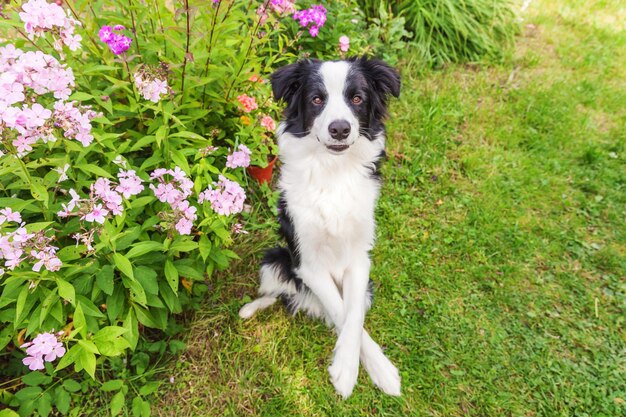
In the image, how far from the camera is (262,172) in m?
3.13

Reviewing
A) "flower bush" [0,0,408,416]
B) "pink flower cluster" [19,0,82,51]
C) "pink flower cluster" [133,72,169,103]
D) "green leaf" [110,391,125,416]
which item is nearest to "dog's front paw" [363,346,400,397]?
"flower bush" [0,0,408,416]

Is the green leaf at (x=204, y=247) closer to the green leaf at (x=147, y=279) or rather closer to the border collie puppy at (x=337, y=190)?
the green leaf at (x=147, y=279)

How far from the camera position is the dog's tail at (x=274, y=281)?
2.51 m

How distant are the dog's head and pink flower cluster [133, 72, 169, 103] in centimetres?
71

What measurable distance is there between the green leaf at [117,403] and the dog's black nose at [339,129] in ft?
5.70

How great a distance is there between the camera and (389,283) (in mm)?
2818

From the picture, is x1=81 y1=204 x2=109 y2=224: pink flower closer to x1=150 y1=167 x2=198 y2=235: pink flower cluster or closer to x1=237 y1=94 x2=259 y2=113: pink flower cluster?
x1=150 y1=167 x2=198 y2=235: pink flower cluster

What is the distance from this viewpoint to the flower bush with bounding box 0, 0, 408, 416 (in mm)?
1463

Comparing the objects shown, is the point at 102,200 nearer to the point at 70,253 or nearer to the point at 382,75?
the point at 70,253

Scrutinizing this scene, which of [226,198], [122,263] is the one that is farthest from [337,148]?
[122,263]

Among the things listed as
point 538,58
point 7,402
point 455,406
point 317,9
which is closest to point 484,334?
point 455,406

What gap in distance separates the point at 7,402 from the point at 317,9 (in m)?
3.01

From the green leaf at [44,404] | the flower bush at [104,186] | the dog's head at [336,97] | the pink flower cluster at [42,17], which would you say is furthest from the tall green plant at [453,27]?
the green leaf at [44,404]

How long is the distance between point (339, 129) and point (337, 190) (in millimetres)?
385
